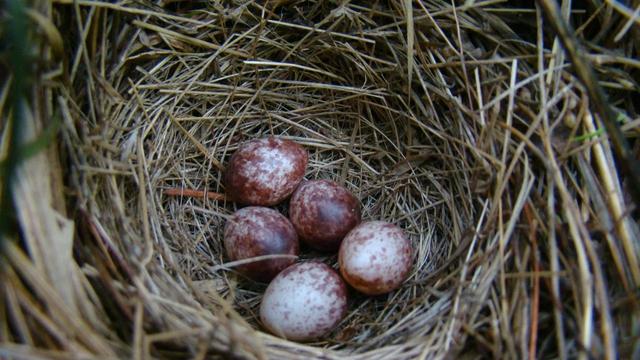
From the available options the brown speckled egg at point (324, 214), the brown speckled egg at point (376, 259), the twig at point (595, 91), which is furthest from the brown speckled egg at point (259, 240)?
the twig at point (595, 91)

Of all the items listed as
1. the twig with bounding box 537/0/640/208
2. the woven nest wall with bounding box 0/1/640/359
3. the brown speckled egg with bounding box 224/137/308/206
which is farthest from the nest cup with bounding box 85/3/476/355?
the twig with bounding box 537/0/640/208

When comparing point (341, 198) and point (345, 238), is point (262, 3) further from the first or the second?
point (345, 238)

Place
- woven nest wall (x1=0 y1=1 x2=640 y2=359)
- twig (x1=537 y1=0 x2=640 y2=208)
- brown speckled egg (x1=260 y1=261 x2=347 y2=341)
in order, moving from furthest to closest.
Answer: brown speckled egg (x1=260 y1=261 x2=347 y2=341) → twig (x1=537 y1=0 x2=640 y2=208) → woven nest wall (x1=0 y1=1 x2=640 y2=359)

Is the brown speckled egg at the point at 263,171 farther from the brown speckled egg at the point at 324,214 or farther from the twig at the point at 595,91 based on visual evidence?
the twig at the point at 595,91

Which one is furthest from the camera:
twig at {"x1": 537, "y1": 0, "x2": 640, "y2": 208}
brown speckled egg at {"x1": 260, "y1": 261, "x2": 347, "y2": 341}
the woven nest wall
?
brown speckled egg at {"x1": 260, "y1": 261, "x2": 347, "y2": 341}

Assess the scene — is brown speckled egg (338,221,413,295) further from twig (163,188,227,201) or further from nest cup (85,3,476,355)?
twig (163,188,227,201)

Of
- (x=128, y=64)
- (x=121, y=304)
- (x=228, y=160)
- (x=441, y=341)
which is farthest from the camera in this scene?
(x=228, y=160)

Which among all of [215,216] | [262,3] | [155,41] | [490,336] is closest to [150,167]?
[215,216]
